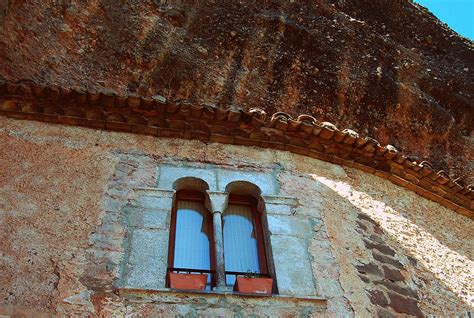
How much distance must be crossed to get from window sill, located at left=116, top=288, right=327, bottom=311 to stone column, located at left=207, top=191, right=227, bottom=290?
15 centimetres

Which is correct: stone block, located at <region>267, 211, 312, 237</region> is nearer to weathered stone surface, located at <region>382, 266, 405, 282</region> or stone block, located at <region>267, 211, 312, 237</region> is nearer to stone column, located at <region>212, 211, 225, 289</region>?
stone column, located at <region>212, 211, 225, 289</region>

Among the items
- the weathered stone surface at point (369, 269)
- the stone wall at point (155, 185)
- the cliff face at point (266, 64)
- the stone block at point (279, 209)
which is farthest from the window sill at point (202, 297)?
the cliff face at point (266, 64)

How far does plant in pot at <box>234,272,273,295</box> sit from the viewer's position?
4.12 m

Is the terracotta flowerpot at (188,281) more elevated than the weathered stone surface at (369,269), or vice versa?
the weathered stone surface at (369,269)

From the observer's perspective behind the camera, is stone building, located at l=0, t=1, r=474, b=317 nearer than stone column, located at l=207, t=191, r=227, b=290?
Yes

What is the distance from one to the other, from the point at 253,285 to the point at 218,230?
605 mm

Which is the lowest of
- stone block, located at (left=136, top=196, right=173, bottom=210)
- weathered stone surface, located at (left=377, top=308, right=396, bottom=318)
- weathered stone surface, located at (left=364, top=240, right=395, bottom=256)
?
weathered stone surface, located at (left=377, top=308, right=396, bottom=318)

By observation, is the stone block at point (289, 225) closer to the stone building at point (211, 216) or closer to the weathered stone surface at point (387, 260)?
the stone building at point (211, 216)

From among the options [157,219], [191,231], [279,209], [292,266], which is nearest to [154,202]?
[157,219]

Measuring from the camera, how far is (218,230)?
4605 mm

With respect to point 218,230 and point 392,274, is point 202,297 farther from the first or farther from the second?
point 392,274

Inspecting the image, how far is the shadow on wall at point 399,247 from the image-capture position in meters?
4.53

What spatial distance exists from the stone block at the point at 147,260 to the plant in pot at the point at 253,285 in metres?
0.50

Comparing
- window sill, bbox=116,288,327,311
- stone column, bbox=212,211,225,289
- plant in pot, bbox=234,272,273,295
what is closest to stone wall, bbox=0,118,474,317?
window sill, bbox=116,288,327,311
